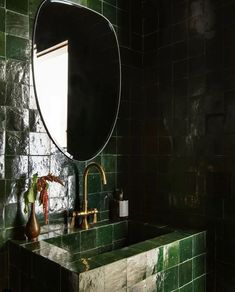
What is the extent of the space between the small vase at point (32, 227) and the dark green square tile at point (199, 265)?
0.92 metres

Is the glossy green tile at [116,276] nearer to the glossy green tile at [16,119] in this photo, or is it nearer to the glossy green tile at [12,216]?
the glossy green tile at [12,216]

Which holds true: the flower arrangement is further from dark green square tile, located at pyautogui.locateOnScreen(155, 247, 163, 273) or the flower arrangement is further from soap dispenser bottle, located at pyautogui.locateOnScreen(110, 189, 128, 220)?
dark green square tile, located at pyautogui.locateOnScreen(155, 247, 163, 273)

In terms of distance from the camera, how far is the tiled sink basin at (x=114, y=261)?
4.22ft

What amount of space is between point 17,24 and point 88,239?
1.29m

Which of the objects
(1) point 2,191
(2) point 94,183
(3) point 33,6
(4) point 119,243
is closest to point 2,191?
(1) point 2,191

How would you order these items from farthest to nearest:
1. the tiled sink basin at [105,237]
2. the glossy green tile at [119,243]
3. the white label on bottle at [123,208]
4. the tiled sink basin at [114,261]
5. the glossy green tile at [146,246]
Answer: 1. the white label on bottle at [123,208]
2. the glossy green tile at [119,243]
3. the tiled sink basin at [105,237]
4. the glossy green tile at [146,246]
5. the tiled sink basin at [114,261]

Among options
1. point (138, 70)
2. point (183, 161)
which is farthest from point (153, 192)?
point (138, 70)


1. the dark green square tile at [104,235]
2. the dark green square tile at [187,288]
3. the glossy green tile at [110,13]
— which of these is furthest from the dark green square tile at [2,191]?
the glossy green tile at [110,13]

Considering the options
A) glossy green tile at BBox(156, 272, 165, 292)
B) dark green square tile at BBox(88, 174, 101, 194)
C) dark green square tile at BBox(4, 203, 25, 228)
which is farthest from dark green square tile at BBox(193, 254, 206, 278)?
dark green square tile at BBox(4, 203, 25, 228)

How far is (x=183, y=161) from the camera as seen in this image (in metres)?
2.04

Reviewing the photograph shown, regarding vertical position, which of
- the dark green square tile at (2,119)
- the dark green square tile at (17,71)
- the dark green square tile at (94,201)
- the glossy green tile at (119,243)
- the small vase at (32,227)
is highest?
the dark green square tile at (17,71)

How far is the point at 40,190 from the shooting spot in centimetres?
164

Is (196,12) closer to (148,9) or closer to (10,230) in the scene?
(148,9)

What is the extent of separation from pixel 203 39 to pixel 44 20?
3.25 ft
